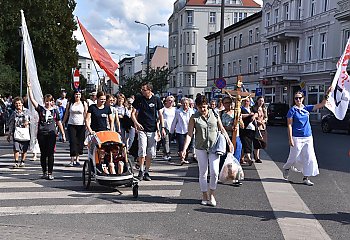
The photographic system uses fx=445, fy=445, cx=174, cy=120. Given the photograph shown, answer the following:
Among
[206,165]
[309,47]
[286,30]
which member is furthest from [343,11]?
[206,165]

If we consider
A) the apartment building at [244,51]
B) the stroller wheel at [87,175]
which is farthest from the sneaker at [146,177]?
the apartment building at [244,51]

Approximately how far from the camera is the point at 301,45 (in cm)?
4144

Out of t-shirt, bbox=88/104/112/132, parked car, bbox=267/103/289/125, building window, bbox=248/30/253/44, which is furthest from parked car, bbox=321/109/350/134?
building window, bbox=248/30/253/44

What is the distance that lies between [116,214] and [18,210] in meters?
1.53

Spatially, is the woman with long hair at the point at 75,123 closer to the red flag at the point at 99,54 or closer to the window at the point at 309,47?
the red flag at the point at 99,54

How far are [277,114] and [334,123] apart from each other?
392 inches

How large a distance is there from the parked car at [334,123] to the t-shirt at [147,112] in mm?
17103

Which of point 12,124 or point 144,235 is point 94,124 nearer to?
point 12,124

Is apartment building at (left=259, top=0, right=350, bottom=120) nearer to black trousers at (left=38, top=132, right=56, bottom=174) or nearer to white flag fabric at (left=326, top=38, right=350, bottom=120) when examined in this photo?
black trousers at (left=38, top=132, right=56, bottom=174)

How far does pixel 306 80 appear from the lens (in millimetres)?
40125

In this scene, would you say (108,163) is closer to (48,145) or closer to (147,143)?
(147,143)

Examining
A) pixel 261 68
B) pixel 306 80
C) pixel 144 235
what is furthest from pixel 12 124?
pixel 261 68

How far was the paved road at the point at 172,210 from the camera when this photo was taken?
5766mm

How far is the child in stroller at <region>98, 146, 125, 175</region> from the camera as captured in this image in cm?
802
